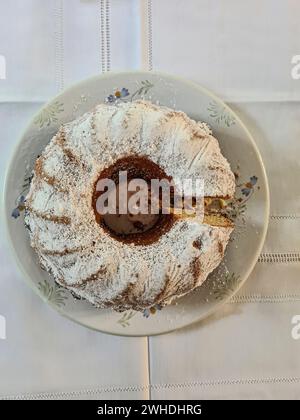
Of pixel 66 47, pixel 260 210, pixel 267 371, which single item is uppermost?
pixel 66 47

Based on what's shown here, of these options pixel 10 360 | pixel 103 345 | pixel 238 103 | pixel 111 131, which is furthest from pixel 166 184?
pixel 10 360

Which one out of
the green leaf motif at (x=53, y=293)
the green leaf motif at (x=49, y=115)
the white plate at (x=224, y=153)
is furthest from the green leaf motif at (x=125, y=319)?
the green leaf motif at (x=49, y=115)

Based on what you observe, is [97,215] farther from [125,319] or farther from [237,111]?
[237,111]

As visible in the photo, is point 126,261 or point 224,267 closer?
point 126,261

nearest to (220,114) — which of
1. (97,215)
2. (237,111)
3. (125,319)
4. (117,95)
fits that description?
(237,111)

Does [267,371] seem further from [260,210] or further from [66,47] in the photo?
[66,47]

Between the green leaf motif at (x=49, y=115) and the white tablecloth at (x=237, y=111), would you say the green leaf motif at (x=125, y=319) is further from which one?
the green leaf motif at (x=49, y=115)
